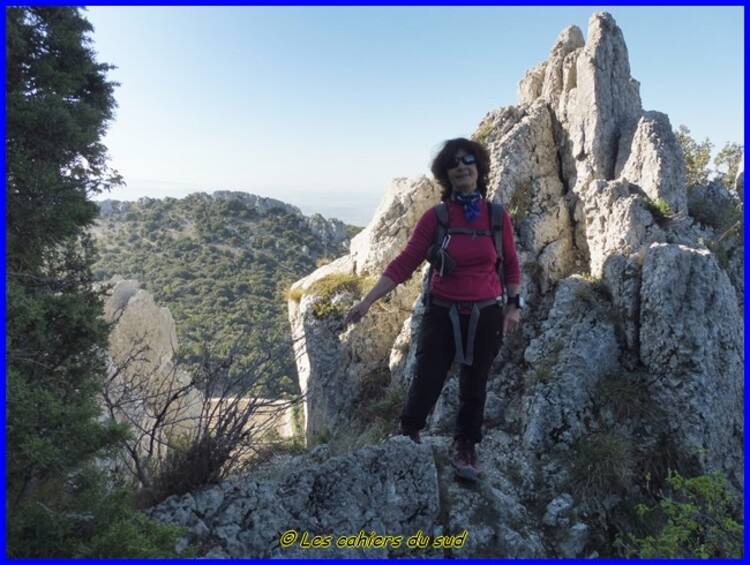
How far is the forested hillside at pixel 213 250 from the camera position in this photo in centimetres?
3647

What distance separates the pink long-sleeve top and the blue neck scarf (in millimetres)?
30

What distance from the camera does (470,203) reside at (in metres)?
3.98

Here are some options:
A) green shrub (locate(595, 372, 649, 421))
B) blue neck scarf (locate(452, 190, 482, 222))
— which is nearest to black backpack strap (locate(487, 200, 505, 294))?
blue neck scarf (locate(452, 190, 482, 222))

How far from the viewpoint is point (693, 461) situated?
4.86 meters

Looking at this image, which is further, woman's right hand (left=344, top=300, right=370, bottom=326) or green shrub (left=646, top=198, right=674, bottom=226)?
green shrub (left=646, top=198, right=674, bottom=226)

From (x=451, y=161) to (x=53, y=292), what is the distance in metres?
3.82

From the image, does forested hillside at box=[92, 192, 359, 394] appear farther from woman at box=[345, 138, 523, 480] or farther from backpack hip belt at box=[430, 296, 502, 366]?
backpack hip belt at box=[430, 296, 502, 366]

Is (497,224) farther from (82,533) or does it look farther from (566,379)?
(82,533)

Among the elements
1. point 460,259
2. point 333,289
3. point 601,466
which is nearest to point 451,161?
point 460,259

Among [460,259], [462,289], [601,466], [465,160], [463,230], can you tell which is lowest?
[601,466]

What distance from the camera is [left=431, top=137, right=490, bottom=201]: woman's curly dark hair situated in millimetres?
4035

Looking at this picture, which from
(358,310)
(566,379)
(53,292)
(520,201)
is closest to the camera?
(358,310)

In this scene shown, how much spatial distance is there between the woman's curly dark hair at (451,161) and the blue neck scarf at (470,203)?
6.2 inches

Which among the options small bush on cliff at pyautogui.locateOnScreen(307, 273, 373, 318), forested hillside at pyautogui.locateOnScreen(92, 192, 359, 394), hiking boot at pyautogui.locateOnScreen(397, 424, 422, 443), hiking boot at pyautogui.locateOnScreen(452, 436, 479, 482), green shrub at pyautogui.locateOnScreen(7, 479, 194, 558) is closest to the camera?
green shrub at pyautogui.locateOnScreen(7, 479, 194, 558)
